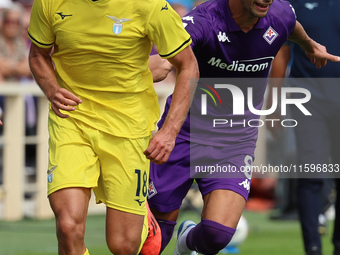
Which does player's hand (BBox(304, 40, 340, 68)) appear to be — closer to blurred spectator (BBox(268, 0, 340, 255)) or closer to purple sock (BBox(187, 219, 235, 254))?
blurred spectator (BBox(268, 0, 340, 255))

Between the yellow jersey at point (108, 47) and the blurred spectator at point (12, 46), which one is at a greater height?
the yellow jersey at point (108, 47)

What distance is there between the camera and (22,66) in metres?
13.6

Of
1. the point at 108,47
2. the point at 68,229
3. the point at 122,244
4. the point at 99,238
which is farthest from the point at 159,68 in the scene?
the point at 99,238

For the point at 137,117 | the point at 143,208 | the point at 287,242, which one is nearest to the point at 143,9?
the point at 137,117

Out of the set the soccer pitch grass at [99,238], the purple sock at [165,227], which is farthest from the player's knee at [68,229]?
the soccer pitch grass at [99,238]

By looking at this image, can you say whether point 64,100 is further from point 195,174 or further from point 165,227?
point 165,227

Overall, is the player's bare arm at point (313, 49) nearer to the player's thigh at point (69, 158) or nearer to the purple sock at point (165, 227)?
the purple sock at point (165, 227)

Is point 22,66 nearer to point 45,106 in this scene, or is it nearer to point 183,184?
point 45,106

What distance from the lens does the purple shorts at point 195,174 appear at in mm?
7715

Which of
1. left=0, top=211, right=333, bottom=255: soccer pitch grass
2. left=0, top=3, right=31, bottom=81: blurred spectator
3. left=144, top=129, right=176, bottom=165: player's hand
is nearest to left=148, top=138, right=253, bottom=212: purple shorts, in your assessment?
left=144, top=129, right=176, bottom=165: player's hand

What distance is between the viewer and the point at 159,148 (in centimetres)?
651

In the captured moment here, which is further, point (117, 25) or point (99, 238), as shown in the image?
point (99, 238)

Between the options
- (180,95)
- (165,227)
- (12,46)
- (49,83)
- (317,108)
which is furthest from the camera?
(12,46)

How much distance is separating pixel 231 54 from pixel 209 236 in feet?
4.66
